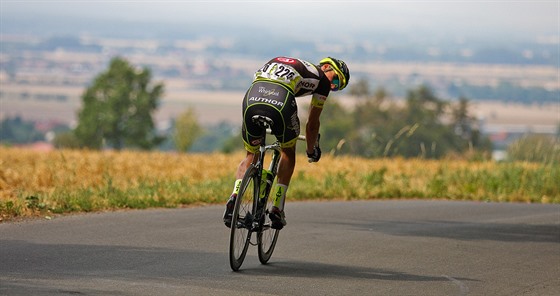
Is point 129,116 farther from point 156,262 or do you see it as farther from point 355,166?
point 156,262

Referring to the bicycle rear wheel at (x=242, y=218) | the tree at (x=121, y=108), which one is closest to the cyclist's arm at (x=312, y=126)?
the bicycle rear wheel at (x=242, y=218)

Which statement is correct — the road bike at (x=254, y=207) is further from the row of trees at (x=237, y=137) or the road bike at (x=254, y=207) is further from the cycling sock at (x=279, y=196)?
the row of trees at (x=237, y=137)

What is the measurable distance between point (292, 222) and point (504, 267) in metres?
3.15

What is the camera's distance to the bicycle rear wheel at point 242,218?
25.9 ft

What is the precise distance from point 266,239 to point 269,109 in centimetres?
136

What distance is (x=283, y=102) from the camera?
8078 millimetres

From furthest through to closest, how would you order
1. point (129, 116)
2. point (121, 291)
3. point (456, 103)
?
point (456, 103) < point (129, 116) < point (121, 291)

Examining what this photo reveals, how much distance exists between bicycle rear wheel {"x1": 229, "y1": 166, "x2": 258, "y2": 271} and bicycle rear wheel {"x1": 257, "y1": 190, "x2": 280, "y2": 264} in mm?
177

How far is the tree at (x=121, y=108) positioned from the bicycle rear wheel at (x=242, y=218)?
71.4 m

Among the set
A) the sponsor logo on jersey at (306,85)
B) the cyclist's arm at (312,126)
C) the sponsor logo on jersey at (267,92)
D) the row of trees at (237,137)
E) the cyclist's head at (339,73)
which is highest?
the cyclist's head at (339,73)

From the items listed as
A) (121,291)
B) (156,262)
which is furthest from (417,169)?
(121,291)

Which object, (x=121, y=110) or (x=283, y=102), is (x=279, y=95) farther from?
(x=121, y=110)

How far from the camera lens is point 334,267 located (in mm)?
8719

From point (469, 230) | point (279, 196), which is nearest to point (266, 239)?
point (279, 196)
